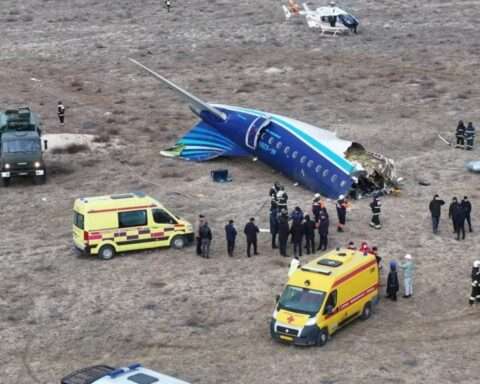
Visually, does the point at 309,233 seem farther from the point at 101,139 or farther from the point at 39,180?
the point at 101,139

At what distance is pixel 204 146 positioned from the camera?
43.1m

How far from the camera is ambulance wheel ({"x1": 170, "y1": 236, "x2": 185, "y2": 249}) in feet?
107

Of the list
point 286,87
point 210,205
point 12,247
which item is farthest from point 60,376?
point 286,87

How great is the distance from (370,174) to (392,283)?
30.0 ft

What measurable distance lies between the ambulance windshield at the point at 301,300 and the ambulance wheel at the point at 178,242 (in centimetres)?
722

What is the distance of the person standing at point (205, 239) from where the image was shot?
103 ft

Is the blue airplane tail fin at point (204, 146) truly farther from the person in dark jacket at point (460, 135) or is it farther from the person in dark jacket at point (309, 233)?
the person in dark jacket at point (309, 233)

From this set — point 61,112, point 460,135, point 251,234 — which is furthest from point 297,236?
point 61,112

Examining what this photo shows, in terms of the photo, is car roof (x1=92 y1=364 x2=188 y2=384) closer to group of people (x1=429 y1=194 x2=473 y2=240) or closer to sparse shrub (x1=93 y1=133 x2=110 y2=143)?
group of people (x1=429 y1=194 x2=473 y2=240)

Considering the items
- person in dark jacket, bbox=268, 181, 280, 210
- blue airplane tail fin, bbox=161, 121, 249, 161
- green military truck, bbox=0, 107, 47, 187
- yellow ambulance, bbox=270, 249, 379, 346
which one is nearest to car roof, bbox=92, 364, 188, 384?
yellow ambulance, bbox=270, 249, 379, 346

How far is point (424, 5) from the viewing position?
72125mm

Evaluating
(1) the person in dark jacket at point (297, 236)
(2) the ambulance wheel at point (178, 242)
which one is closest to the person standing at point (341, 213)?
(1) the person in dark jacket at point (297, 236)

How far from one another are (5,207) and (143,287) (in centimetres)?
994

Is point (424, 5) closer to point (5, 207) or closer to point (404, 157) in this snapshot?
point (404, 157)
